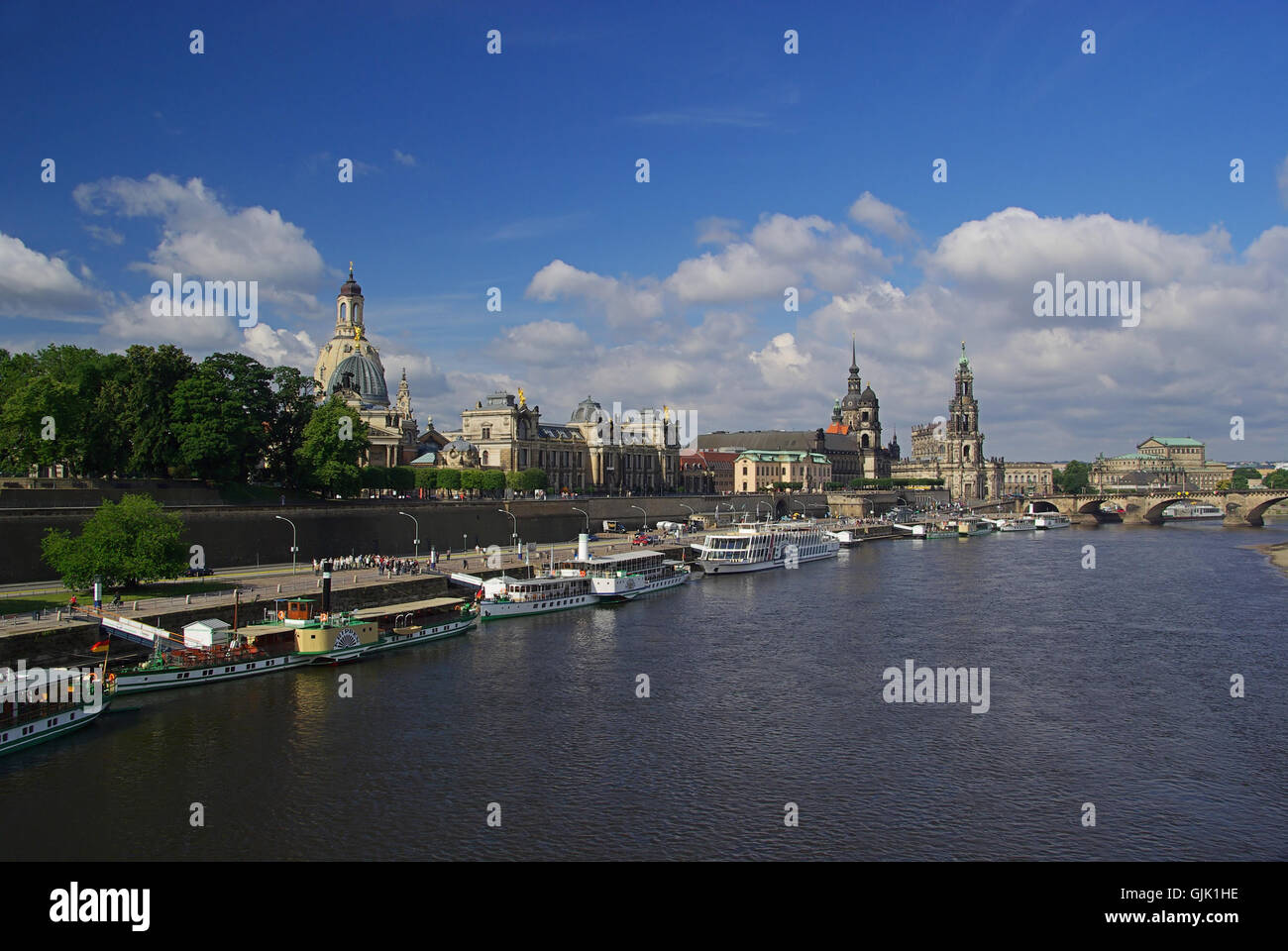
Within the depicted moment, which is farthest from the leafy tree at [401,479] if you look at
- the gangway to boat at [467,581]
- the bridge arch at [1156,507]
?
the bridge arch at [1156,507]

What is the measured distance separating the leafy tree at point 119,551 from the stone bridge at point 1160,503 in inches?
5606

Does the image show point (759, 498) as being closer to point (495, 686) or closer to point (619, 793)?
point (495, 686)

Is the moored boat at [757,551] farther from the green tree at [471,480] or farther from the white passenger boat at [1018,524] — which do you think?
the white passenger boat at [1018,524]

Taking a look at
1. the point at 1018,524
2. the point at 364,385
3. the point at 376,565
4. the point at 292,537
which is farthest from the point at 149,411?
the point at 1018,524

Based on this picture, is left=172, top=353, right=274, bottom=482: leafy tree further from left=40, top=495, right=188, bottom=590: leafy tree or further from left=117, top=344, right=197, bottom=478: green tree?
left=40, top=495, right=188, bottom=590: leafy tree

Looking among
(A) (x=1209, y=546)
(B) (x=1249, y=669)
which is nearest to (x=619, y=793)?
(B) (x=1249, y=669)

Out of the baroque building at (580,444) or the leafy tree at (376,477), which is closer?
the leafy tree at (376,477)

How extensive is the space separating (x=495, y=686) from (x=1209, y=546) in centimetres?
9742

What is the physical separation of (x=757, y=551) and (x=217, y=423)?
4669 centimetres

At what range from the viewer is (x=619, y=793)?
87.4 feet

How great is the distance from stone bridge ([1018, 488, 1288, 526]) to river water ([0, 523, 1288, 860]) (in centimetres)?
11641

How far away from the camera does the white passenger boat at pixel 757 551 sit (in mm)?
84750

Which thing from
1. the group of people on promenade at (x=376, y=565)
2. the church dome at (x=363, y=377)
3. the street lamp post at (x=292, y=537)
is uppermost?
the church dome at (x=363, y=377)

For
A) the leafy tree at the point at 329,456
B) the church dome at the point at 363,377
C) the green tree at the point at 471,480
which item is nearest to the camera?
the leafy tree at the point at 329,456
